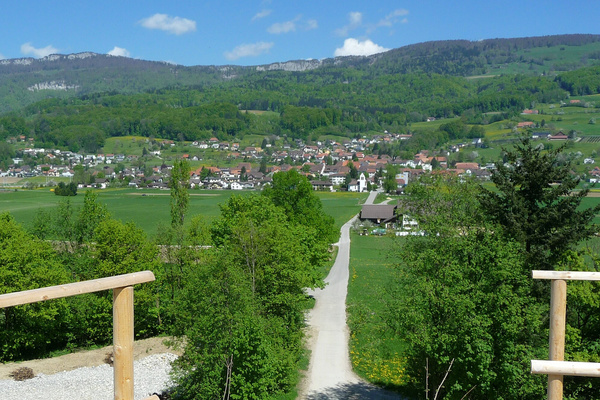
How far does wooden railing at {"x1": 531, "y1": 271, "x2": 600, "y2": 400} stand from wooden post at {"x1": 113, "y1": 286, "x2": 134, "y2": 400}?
265cm

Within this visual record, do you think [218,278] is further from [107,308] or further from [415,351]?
[107,308]

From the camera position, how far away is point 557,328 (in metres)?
3.95

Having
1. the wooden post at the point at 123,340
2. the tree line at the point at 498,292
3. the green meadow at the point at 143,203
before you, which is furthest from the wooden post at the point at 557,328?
the green meadow at the point at 143,203

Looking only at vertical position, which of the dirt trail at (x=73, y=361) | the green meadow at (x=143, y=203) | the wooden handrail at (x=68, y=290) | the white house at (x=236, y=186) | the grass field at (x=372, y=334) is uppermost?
the wooden handrail at (x=68, y=290)

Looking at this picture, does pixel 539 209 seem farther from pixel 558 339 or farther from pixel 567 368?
pixel 567 368

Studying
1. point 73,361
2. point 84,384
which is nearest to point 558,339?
point 84,384

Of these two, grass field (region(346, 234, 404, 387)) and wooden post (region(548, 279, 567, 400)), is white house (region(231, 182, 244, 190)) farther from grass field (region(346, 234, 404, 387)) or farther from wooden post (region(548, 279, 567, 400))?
wooden post (region(548, 279, 567, 400))

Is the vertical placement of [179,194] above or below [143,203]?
above

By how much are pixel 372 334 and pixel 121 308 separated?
2123 cm

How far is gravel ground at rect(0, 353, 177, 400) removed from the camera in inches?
714

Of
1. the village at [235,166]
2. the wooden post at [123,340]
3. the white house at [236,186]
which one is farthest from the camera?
the village at [235,166]

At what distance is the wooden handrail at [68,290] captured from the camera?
2980 mm

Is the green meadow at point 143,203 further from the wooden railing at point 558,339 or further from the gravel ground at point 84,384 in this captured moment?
the wooden railing at point 558,339

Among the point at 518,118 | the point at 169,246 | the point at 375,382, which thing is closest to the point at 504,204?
the point at 375,382
